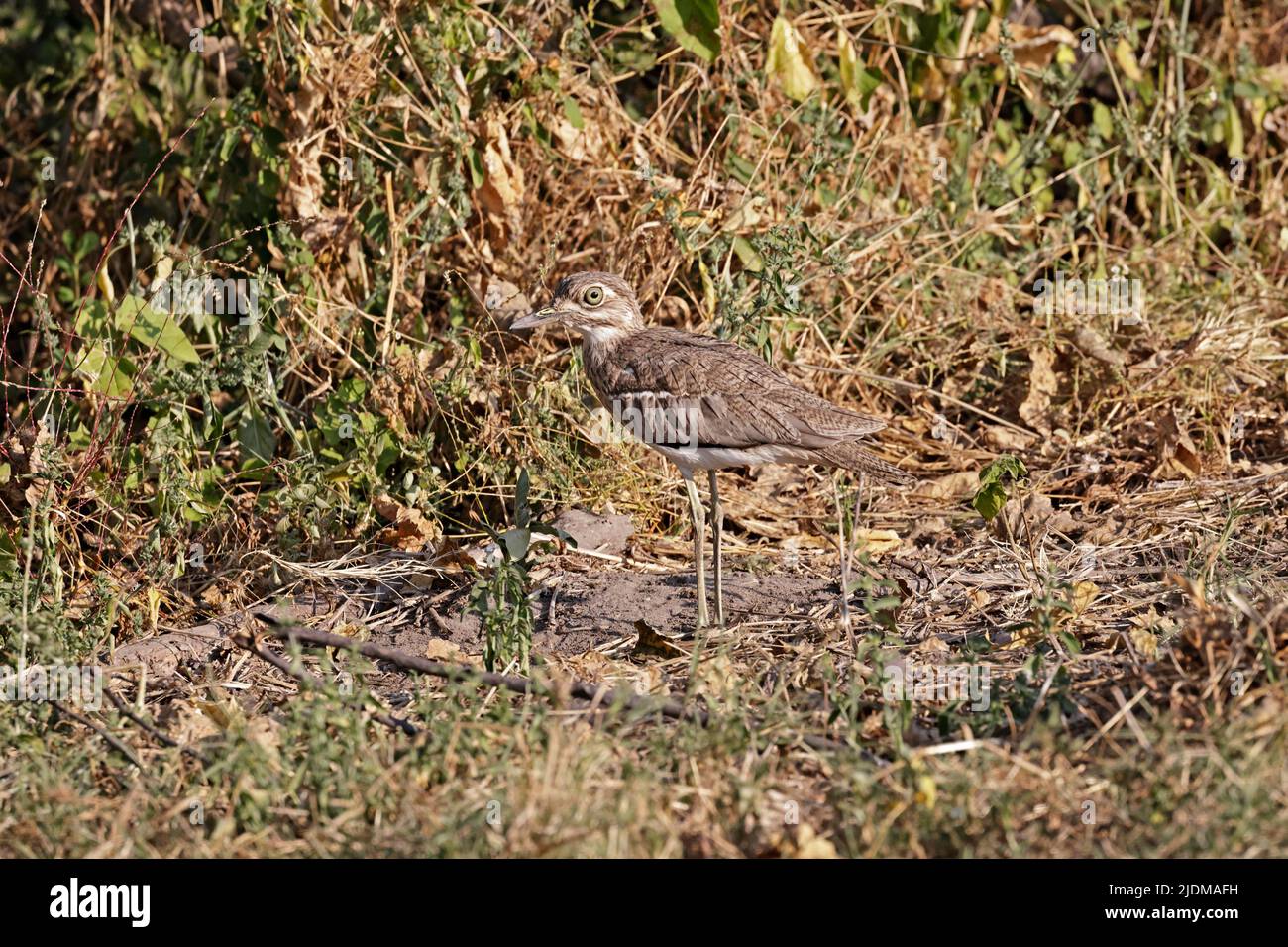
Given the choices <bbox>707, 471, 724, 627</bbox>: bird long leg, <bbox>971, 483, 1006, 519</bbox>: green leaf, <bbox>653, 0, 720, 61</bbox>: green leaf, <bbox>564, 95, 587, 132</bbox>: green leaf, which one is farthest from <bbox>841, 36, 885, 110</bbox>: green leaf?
<bbox>971, 483, 1006, 519</bbox>: green leaf

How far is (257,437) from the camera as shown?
5.54 meters

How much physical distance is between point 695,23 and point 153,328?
233 cm

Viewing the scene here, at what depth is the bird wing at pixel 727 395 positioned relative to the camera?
482cm

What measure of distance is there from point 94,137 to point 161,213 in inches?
22.2

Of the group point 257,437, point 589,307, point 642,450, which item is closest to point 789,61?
point 589,307

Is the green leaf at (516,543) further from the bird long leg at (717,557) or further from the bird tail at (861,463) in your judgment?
the bird tail at (861,463)

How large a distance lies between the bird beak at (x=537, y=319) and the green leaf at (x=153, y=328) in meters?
1.13

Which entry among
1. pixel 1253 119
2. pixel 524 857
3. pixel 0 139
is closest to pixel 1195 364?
pixel 1253 119

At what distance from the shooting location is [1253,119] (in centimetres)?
743

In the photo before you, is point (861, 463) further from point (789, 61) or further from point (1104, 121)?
point (1104, 121)

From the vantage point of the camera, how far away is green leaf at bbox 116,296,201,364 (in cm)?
538

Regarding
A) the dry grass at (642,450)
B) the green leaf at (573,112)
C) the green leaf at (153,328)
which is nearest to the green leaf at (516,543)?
the dry grass at (642,450)

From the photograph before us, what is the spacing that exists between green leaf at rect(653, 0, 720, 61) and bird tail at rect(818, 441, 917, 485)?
1966mm
